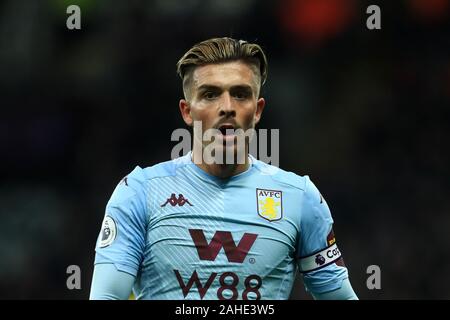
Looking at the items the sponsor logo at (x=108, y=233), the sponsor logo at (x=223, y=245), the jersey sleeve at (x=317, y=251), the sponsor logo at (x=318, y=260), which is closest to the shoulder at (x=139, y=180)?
the sponsor logo at (x=108, y=233)

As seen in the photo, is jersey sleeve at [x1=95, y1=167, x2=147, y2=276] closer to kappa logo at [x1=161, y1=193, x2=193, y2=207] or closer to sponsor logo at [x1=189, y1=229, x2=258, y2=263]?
kappa logo at [x1=161, y1=193, x2=193, y2=207]

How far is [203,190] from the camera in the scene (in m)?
4.69

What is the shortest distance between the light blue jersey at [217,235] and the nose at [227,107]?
382 mm

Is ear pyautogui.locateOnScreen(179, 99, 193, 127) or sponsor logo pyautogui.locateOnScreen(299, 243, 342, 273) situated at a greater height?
ear pyautogui.locateOnScreen(179, 99, 193, 127)

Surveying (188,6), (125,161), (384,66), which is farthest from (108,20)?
(384,66)

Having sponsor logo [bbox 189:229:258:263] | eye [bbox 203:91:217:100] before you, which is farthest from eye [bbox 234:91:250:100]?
sponsor logo [bbox 189:229:258:263]

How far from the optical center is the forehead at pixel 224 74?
15.2 ft

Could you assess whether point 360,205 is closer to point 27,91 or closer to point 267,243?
point 27,91

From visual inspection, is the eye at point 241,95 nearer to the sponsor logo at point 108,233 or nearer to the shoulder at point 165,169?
the shoulder at point 165,169

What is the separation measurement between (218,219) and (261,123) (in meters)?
4.37

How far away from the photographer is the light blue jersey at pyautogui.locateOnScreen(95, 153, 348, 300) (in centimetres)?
438

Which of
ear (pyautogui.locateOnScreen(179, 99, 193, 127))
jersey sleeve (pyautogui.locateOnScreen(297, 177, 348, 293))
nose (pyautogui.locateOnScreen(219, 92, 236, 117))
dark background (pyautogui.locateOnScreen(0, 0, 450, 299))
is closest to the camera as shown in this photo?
nose (pyautogui.locateOnScreen(219, 92, 236, 117))

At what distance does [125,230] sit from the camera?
4.40m

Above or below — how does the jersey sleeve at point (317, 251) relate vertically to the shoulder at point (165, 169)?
below
